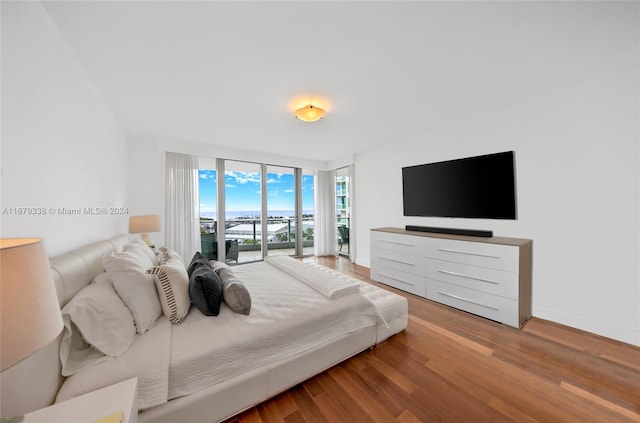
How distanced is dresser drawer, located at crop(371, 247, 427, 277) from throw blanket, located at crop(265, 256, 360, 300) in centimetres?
127

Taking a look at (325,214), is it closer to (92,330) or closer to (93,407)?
(92,330)

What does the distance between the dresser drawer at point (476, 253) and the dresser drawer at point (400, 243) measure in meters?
0.12

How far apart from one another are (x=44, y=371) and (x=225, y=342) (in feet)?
2.30

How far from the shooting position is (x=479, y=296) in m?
2.57

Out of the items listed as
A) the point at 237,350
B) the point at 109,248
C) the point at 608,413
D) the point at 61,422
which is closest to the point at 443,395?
the point at 608,413

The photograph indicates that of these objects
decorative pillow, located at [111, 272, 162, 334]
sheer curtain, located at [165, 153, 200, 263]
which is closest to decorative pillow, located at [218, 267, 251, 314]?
decorative pillow, located at [111, 272, 162, 334]

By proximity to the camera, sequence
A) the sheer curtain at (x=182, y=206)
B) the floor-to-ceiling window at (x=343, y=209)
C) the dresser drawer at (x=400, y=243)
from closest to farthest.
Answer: the dresser drawer at (x=400, y=243) → the sheer curtain at (x=182, y=206) → the floor-to-ceiling window at (x=343, y=209)

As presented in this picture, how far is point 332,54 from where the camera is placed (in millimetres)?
1757

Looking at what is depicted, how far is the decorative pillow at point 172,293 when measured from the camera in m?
1.48

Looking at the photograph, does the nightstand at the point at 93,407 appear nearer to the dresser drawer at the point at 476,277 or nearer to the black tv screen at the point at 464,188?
the dresser drawer at the point at 476,277

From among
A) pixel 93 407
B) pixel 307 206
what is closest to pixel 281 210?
pixel 307 206

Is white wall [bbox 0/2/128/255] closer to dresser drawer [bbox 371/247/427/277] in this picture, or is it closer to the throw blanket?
the throw blanket

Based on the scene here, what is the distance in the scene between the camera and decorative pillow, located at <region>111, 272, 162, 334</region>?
1.33 meters

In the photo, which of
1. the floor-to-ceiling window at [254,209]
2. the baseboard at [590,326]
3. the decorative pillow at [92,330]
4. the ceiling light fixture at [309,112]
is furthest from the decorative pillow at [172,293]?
the baseboard at [590,326]
